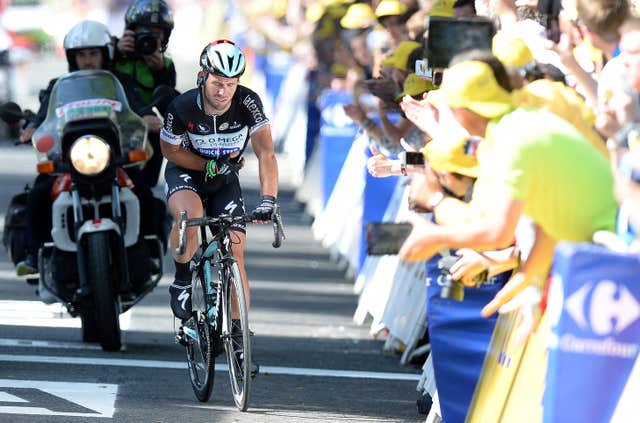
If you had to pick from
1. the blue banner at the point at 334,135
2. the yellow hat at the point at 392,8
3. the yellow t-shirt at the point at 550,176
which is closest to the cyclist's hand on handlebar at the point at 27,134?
the yellow hat at the point at 392,8

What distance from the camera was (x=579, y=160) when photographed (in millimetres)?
6414

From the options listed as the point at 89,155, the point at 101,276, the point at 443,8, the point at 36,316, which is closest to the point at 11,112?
the point at 89,155

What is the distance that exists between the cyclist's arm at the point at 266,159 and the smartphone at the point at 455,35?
5.55 feet

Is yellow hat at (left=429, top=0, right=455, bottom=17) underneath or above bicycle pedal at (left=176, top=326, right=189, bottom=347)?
above

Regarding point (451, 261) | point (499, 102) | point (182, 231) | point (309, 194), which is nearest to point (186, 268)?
point (182, 231)

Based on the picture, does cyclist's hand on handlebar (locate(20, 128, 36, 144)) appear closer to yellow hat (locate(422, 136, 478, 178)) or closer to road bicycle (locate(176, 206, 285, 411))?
road bicycle (locate(176, 206, 285, 411))

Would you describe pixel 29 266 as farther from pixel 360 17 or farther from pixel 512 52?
pixel 360 17

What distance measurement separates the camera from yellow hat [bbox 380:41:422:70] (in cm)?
1134

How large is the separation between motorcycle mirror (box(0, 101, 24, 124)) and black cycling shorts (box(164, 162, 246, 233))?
57.9 inches

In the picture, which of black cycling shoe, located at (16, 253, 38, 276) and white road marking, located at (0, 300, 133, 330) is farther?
white road marking, located at (0, 300, 133, 330)

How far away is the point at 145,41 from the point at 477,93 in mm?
5881

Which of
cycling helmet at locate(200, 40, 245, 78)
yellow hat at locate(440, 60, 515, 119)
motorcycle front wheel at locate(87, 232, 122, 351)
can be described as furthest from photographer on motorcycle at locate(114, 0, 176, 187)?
yellow hat at locate(440, 60, 515, 119)

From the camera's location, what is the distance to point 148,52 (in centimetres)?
1227

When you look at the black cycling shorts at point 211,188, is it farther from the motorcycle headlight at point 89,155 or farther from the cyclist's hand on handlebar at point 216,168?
the motorcycle headlight at point 89,155
